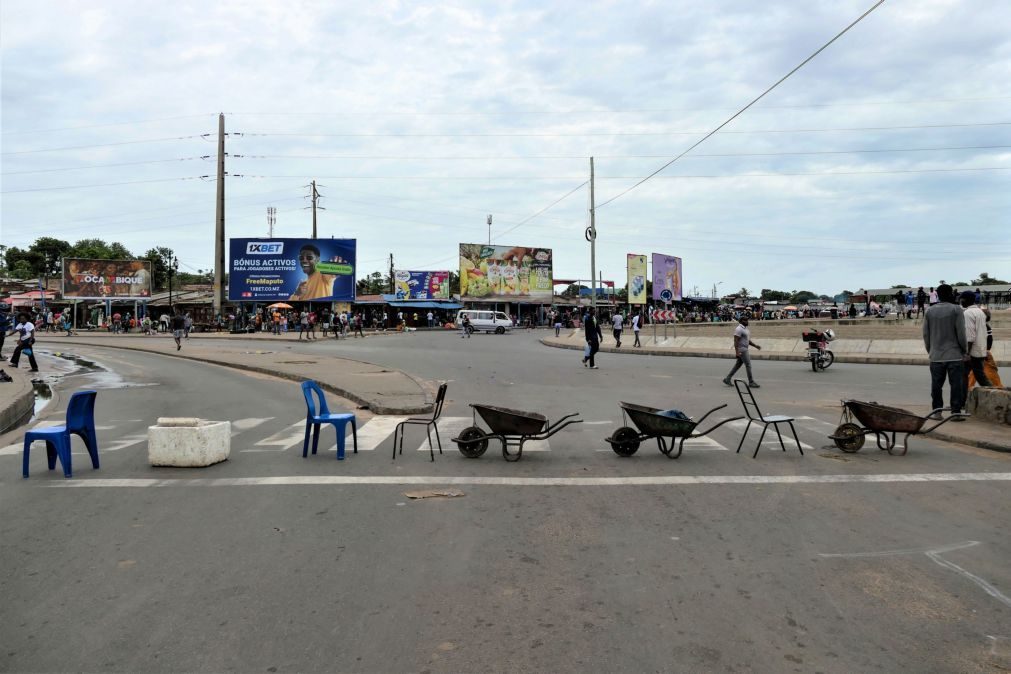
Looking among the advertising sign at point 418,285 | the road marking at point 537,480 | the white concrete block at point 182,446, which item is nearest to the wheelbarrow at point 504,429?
the road marking at point 537,480

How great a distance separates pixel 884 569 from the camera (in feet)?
14.5

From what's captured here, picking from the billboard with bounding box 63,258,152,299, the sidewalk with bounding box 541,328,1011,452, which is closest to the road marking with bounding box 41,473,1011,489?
the sidewalk with bounding box 541,328,1011,452

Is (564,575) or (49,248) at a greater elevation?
(49,248)

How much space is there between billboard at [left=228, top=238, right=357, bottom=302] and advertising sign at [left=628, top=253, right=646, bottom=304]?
86.8 ft

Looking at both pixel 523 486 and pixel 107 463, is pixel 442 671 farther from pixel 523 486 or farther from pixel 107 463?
pixel 107 463

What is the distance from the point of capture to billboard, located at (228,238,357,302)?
60.5 meters

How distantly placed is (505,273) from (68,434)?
2660 inches

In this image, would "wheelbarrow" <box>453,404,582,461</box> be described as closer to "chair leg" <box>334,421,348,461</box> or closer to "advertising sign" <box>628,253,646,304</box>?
"chair leg" <box>334,421,348,461</box>

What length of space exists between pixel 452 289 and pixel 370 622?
107 m

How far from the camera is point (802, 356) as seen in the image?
26.1 metres

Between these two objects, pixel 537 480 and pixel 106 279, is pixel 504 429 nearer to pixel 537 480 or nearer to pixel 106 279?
pixel 537 480

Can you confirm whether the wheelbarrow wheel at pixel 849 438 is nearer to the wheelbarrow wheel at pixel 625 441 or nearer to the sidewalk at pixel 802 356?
the sidewalk at pixel 802 356

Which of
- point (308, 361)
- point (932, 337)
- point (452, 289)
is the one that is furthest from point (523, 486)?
point (452, 289)

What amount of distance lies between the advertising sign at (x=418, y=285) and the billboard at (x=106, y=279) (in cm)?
2405
